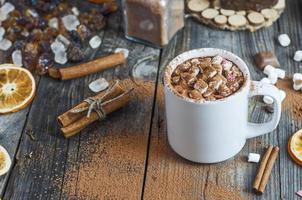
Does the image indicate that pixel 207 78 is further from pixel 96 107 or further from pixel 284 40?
pixel 284 40

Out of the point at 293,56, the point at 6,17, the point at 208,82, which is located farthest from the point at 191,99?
the point at 6,17

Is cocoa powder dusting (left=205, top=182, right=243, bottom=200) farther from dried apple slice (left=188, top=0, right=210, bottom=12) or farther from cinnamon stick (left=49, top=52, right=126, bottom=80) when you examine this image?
dried apple slice (left=188, top=0, right=210, bottom=12)

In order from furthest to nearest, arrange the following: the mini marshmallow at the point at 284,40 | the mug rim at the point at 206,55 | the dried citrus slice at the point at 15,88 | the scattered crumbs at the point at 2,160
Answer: the mini marshmallow at the point at 284,40 → the dried citrus slice at the point at 15,88 → the scattered crumbs at the point at 2,160 → the mug rim at the point at 206,55

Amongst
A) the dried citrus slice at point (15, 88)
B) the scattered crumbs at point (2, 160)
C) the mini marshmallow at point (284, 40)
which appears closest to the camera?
the scattered crumbs at point (2, 160)

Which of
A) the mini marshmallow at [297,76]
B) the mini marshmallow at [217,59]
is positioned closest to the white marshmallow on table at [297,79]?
the mini marshmallow at [297,76]

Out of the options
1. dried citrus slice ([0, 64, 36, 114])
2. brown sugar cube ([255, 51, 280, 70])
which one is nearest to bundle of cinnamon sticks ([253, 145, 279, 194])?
brown sugar cube ([255, 51, 280, 70])

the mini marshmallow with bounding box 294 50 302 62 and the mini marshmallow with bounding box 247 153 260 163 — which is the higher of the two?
the mini marshmallow with bounding box 294 50 302 62

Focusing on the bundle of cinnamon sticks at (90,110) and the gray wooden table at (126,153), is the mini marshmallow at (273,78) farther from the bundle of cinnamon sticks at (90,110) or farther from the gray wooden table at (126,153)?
the bundle of cinnamon sticks at (90,110)
